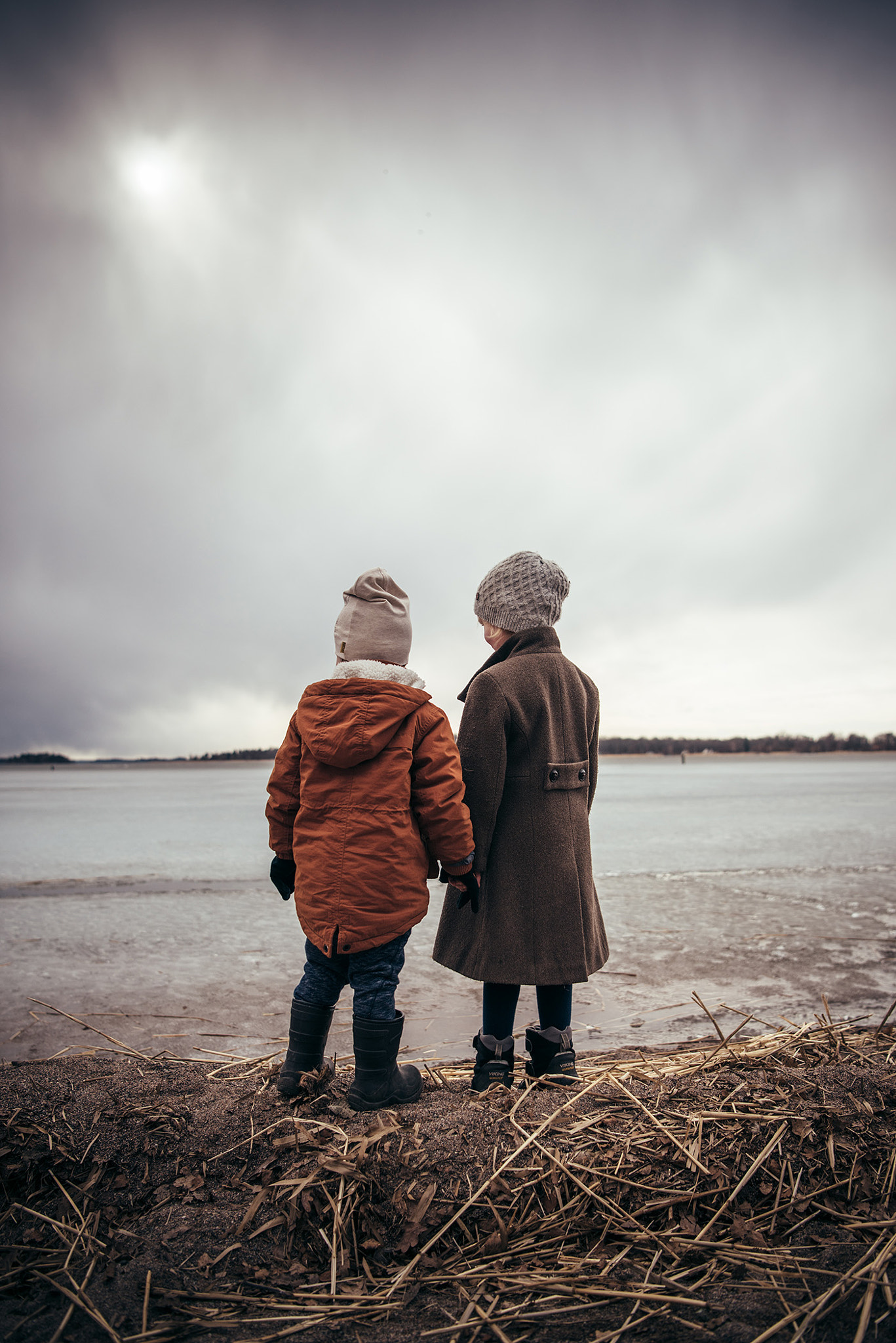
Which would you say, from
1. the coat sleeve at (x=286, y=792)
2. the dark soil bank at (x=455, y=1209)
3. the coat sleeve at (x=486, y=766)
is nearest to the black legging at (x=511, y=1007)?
the dark soil bank at (x=455, y=1209)

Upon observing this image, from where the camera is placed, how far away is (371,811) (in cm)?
236

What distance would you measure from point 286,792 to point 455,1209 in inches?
53.1

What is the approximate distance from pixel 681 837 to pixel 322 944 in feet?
35.9

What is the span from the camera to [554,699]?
2.77 meters

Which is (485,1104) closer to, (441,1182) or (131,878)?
(441,1182)

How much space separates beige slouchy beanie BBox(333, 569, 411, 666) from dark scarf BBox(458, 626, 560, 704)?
A: 0.33 metres

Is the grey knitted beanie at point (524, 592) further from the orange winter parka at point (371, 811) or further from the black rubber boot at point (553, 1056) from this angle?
the black rubber boot at point (553, 1056)

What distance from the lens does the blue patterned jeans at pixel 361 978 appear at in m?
2.33

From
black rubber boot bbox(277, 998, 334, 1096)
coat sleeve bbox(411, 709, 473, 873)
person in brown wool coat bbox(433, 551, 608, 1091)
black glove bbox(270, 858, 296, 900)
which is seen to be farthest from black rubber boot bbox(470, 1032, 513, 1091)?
black glove bbox(270, 858, 296, 900)

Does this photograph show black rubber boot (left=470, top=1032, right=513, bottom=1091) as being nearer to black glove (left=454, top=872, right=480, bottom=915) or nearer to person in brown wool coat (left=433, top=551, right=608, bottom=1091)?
person in brown wool coat (left=433, top=551, right=608, bottom=1091)

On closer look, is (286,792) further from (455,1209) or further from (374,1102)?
(455,1209)

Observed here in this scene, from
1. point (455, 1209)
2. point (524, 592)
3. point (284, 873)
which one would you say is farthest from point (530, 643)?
point (455, 1209)

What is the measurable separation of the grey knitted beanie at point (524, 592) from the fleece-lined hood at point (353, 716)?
56cm

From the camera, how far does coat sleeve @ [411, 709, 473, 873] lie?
239 cm
